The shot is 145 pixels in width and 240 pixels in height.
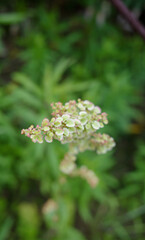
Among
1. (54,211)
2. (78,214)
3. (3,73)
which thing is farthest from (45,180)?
(3,73)

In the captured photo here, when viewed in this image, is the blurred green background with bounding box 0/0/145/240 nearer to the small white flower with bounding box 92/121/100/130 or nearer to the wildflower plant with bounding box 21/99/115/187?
the wildflower plant with bounding box 21/99/115/187

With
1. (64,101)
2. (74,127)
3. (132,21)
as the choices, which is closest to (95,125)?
(74,127)

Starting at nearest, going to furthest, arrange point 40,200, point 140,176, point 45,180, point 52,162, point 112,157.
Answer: point 52,162 < point 45,180 < point 140,176 < point 40,200 < point 112,157

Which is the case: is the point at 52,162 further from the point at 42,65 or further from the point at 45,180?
the point at 42,65

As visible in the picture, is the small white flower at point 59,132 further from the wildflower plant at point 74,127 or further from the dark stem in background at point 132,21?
the dark stem in background at point 132,21

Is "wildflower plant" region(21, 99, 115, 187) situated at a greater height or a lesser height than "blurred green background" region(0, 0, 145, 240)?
lesser

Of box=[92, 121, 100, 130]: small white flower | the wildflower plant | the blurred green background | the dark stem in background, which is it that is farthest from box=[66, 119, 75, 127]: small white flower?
the blurred green background

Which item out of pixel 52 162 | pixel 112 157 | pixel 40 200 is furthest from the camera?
A: pixel 112 157

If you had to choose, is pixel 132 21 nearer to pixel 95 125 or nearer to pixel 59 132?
pixel 95 125
